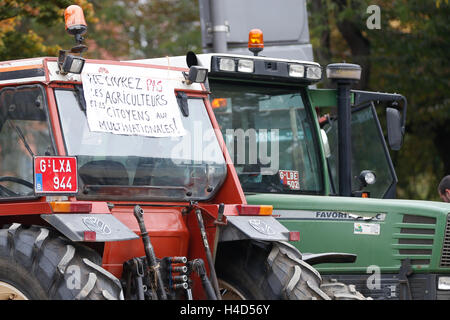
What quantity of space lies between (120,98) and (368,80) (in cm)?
1281

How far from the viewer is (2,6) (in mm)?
12711

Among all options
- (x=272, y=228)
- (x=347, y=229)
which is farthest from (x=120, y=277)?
(x=347, y=229)

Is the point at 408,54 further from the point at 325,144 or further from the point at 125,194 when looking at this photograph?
the point at 125,194

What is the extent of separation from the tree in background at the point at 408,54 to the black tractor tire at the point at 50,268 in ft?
39.8

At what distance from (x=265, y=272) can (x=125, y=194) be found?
1.14 m

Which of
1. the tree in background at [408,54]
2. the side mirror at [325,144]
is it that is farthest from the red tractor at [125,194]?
the tree in background at [408,54]

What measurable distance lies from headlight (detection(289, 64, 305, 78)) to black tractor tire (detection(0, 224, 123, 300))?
360 cm

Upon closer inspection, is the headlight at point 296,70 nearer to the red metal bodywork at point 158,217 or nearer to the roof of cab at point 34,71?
the red metal bodywork at point 158,217

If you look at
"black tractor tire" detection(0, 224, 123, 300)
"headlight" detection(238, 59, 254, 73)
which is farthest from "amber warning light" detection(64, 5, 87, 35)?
"headlight" detection(238, 59, 254, 73)

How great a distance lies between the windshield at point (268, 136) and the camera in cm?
808

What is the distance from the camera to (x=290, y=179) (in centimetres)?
824

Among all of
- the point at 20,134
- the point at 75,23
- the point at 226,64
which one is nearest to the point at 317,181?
the point at 226,64
